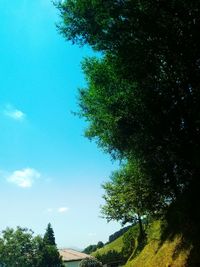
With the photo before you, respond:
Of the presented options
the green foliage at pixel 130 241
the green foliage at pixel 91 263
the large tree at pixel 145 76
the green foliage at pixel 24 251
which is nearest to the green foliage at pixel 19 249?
the green foliage at pixel 24 251

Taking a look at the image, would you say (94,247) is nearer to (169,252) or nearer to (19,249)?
(19,249)

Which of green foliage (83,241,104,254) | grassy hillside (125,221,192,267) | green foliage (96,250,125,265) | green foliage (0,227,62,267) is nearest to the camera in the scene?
grassy hillside (125,221,192,267)

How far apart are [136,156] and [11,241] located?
90732mm

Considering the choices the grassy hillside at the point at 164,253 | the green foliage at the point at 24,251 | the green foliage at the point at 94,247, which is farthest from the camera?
the green foliage at the point at 94,247

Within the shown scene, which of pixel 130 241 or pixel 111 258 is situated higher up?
pixel 111 258

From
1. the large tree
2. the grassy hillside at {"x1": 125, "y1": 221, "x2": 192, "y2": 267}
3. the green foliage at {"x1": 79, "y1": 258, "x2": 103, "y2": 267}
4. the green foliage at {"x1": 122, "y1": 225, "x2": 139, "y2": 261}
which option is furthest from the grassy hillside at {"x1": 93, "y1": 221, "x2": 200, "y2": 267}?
the green foliage at {"x1": 79, "y1": 258, "x2": 103, "y2": 267}

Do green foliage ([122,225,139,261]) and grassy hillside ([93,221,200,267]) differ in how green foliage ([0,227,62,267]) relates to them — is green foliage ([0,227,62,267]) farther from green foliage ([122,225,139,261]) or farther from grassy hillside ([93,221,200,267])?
grassy hillside ([93,221,200,267])

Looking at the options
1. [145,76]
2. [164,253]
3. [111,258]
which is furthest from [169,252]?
[111,258]

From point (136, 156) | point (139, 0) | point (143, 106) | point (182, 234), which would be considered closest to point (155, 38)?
point (139, 0)

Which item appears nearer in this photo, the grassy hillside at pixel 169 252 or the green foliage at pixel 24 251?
the grassy hillside at pixel 169 252

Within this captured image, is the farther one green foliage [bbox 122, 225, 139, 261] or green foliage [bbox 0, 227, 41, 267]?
green foliage [bbox 0, 227, 41, 267]

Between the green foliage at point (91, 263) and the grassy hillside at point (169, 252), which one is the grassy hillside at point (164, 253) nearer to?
the grassy hillside at point (169, 252)

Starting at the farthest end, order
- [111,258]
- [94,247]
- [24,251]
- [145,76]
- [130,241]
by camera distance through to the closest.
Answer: [94,247] < [24,251] < [111,258] < [130,241] < [145,76]

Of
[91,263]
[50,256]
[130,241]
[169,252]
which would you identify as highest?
[50,256]
